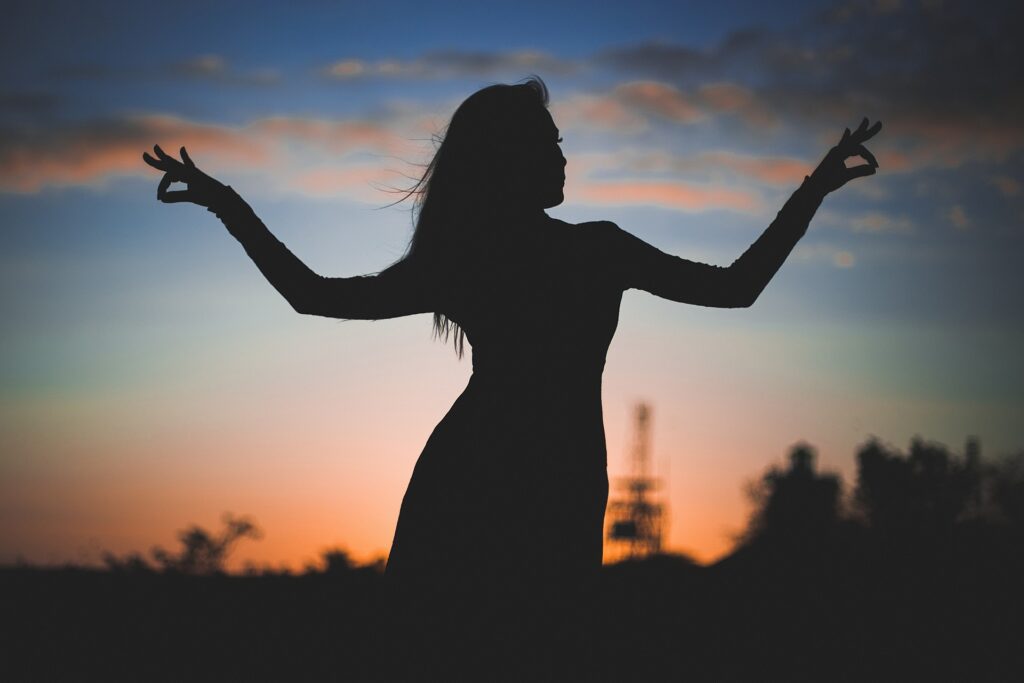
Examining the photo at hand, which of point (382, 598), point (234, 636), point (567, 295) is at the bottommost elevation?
point (234, 636)

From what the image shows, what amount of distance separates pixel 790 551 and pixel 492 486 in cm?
596

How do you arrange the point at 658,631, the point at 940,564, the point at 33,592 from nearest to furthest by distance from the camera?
the point at 658,631, the point at 33,592, the point at 940,564

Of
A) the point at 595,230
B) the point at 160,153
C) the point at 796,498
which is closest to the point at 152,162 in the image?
the point at 160,153

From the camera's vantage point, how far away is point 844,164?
344 cm

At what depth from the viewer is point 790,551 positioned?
8297 mm

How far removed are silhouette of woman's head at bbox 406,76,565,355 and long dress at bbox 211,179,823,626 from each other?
0.20 feet

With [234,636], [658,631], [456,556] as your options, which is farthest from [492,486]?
[234,636]

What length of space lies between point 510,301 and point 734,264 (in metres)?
0.79

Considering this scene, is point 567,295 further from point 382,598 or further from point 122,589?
point 122,589

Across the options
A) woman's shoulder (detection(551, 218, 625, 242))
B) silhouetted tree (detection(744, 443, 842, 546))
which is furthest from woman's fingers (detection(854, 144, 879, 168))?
silhouetted tree (detection(744, 443, 842, 546))

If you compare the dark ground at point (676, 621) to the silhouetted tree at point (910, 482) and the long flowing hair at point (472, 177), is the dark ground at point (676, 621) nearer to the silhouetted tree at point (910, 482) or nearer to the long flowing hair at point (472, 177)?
the long flowing hair at point (472, 177)

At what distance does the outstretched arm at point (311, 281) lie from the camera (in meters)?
3.37

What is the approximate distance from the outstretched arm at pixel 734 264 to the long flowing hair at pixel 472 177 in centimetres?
47

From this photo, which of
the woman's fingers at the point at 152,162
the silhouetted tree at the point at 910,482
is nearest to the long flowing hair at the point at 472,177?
the woman's fingers at the point at 152,162
